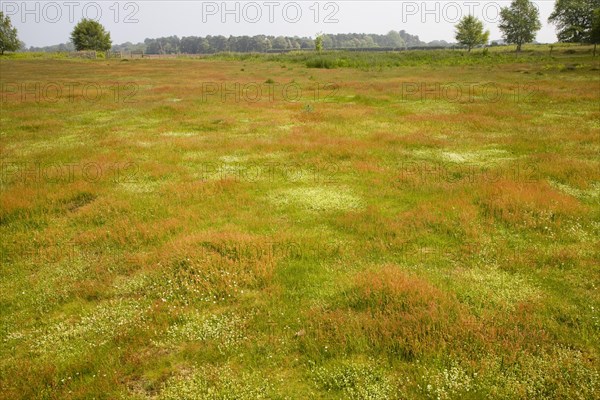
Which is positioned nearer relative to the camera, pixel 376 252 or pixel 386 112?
pixel 376 252

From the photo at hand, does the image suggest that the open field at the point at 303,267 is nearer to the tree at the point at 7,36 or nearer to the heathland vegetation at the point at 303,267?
the heathland vegetation at the point at 303,267

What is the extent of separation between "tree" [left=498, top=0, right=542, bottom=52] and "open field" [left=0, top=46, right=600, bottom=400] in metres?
127

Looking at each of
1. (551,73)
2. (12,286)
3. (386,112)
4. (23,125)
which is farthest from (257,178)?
(551,73)

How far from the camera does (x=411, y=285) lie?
28.4 feet

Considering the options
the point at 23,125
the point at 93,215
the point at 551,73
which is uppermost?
the point at 551,73

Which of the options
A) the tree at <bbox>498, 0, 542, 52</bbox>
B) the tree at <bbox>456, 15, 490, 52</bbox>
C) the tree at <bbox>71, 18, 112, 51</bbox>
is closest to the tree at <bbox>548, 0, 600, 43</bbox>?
the tree at <bbox>498, 0, 542, 52</bbox>

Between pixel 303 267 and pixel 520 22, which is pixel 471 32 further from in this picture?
pixel 303 267

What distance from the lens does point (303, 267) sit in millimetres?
10125

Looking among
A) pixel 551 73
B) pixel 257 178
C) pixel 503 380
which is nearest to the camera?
pixel 503 380

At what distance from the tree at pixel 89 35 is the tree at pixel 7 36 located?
66.5 feet

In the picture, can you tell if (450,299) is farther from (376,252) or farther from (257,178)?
(257,178)

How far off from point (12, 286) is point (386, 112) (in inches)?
1126

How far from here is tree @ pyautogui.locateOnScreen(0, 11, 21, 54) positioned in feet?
379

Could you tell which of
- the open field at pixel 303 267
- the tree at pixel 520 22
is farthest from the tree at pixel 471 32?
the open field at pixel 303 267
